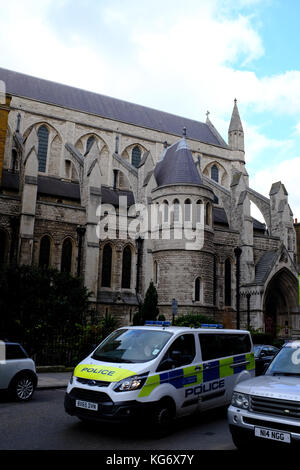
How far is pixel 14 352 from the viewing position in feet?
30.1

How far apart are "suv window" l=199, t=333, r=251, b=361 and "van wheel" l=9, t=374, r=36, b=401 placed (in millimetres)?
4188

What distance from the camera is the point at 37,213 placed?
2367 cm

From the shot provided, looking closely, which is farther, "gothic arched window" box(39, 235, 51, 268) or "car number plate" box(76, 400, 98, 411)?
"gothic arched window" box(39, 235, 51, 268)

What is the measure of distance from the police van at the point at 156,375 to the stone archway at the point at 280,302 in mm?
20945

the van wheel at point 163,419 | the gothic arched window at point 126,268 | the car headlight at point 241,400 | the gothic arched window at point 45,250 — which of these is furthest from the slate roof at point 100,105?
the car headlight at point 241,400

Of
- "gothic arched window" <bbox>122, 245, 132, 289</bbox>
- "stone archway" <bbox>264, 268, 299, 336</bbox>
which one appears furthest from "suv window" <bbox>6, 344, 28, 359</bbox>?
"stone archway" <bbox>264, 268, 299, 336</bbox>

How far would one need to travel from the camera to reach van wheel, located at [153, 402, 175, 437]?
244 inches

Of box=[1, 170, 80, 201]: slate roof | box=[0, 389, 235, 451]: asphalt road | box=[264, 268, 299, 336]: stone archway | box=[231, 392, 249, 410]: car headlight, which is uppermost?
box=[1, 170, 80, 201]: slate roof

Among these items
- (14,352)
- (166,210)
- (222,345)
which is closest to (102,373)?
(222,345)

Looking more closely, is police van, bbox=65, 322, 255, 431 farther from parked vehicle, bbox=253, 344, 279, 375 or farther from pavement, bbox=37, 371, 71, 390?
pavement, bbox=37, 371, 71, 390

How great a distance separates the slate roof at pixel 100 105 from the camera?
108 feet

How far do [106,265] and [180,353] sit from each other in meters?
19.0

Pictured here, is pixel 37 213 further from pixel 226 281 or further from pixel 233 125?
pixel 233 125

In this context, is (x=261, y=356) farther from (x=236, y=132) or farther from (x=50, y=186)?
(x=236, y=132)
